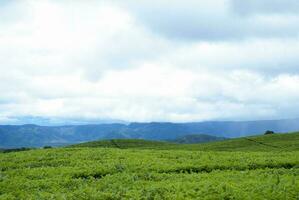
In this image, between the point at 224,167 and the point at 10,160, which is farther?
the point at 10,160

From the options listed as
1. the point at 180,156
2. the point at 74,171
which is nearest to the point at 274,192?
the point at 74,171

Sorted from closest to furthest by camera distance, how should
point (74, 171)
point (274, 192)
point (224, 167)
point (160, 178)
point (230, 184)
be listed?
point (274, 192), point (230, 184), point (160, 178), point (74, 171), point (224, 167)

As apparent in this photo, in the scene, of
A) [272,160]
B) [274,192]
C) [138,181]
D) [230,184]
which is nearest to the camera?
[274,192]

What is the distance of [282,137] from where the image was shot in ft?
339

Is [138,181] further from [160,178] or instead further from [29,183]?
[29,183]

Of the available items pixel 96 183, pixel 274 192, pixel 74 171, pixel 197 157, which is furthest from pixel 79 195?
pixel 197 157

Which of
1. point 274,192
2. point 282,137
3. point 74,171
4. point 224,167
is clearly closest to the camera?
point 274,192

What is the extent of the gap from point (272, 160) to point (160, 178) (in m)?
14.6

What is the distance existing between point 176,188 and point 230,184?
143 inches

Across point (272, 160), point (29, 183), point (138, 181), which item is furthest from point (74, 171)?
point (272, 160)

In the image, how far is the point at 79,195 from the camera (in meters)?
23.5

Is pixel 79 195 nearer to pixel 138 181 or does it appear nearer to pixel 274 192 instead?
pixel 138 181

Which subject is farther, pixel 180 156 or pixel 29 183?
pixel 180 156

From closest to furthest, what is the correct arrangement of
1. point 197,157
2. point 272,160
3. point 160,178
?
point 160,178, point 272,160, point 197,157
